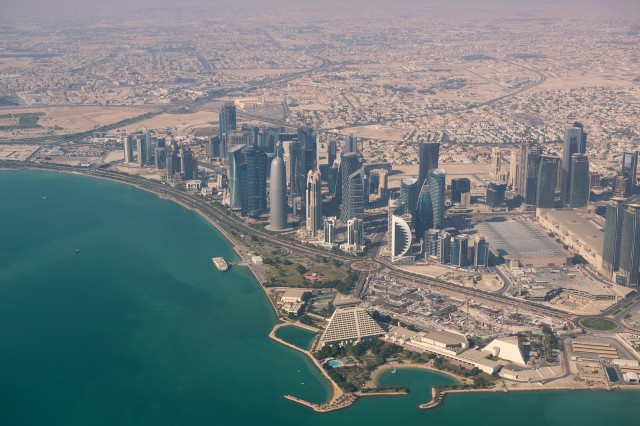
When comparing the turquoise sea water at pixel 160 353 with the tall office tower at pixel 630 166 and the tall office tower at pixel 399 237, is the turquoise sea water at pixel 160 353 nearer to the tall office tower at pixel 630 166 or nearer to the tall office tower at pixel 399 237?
the tall office tower at pixel 399 237

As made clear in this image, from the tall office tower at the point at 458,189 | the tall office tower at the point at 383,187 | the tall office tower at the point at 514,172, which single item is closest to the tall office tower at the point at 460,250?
the tall office tower at the point at 458,189

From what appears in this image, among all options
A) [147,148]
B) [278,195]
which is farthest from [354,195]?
[147,148]

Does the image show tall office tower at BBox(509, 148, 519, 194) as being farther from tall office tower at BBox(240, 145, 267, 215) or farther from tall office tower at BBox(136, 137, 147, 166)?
tall office tower at BBox(136, 137, 147, 166)

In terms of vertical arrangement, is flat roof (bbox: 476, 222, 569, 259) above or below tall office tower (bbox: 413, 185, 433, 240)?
below

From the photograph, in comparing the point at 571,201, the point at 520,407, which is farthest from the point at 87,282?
the point at 571,201

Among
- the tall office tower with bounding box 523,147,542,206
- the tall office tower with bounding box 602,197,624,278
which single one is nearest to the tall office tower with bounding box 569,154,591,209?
the tall office tower with bounding box 523,147,542,206
